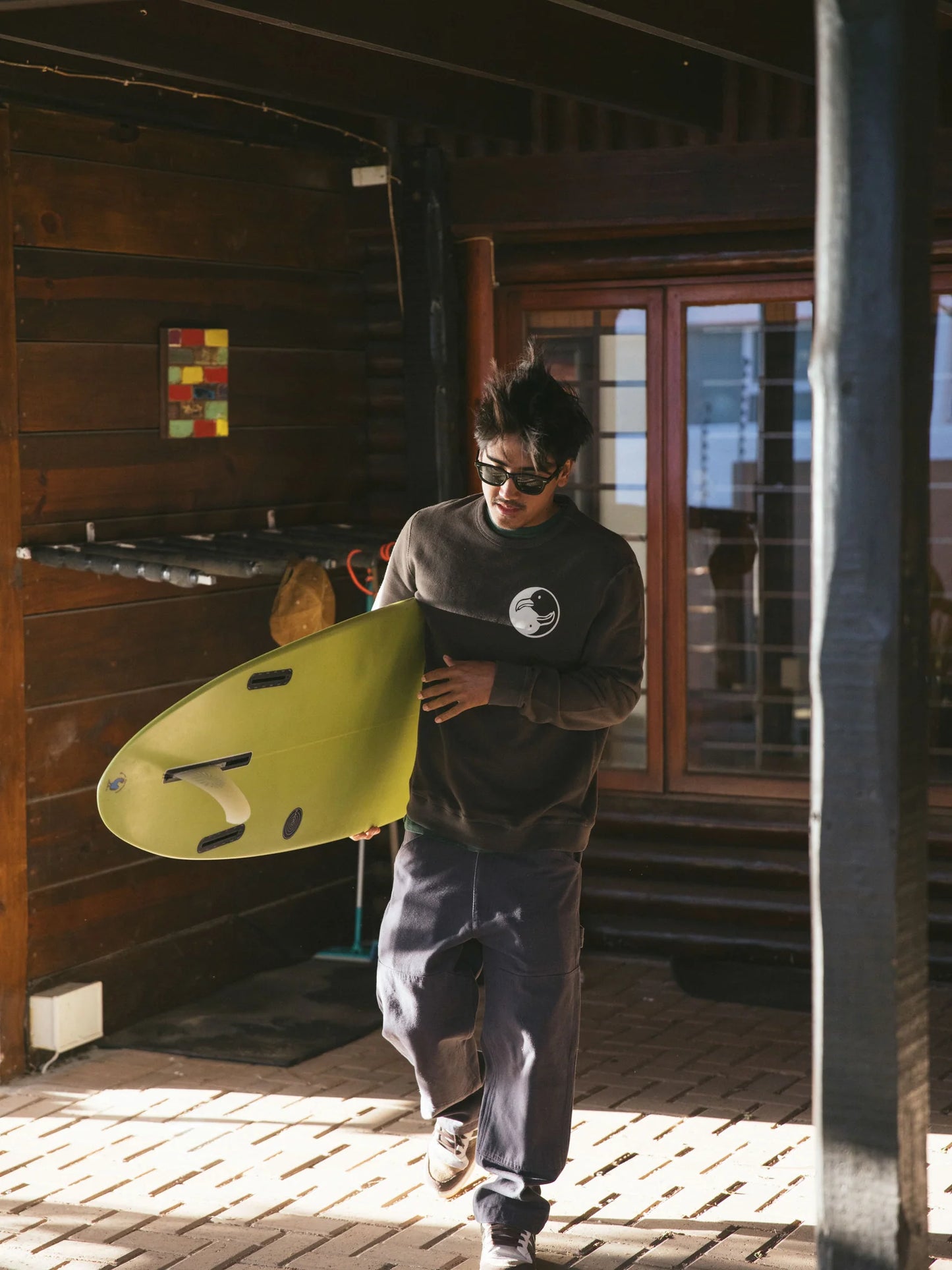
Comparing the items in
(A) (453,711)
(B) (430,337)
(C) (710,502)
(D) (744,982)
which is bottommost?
(D) (744,982)

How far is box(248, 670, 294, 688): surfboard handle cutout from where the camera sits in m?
3.77

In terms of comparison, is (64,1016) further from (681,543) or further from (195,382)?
(681,543)

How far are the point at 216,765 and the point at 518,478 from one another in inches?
36.6

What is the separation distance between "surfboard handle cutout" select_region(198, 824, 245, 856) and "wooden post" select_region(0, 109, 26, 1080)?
122 centimetres

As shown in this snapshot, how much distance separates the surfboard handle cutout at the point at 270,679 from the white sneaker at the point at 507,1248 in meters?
1.25

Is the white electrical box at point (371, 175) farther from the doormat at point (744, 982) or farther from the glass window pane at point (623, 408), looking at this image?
the doormat at point (744, 982)

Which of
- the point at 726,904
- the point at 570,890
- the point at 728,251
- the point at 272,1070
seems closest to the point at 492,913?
the point at 570,890

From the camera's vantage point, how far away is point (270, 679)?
3787 millimetres

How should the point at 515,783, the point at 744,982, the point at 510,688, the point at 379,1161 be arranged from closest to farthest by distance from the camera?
the point at 510,688 < the point at 515,783 < the point at 379,1161 < the point at 744,982

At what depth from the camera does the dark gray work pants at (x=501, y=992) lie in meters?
3.51

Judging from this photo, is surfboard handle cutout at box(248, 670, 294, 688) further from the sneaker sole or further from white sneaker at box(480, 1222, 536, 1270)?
white sneaker at box(480, 1222, 536, 1270)

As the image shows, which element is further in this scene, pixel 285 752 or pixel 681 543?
pixel 681 543

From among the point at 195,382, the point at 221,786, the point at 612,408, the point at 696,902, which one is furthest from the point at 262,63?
the point at 696,902

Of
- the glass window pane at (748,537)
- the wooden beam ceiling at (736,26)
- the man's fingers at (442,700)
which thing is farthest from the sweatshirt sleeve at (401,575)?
the glass window pane at (748,537)
